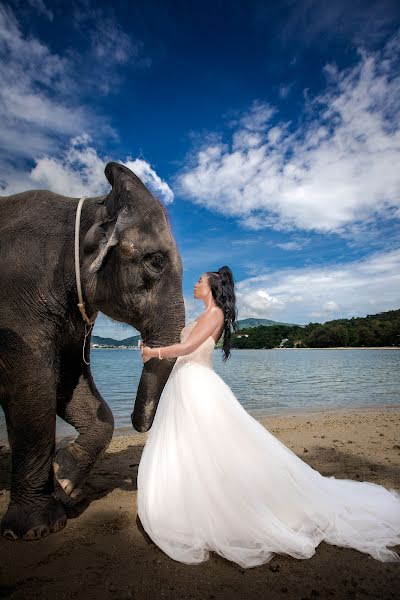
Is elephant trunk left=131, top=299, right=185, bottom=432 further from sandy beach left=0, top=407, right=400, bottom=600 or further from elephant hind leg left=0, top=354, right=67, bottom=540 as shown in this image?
sandy beach left=0, top=407, right=400, bottom=600

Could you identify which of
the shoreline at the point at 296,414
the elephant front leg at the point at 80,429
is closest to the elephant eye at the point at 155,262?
the elephant front leg at the point at 80,429

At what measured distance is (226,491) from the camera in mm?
3262

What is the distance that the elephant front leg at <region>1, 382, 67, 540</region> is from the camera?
3463 mm

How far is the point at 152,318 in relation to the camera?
372 cm

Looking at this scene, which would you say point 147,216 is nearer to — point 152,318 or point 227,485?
point 152,318

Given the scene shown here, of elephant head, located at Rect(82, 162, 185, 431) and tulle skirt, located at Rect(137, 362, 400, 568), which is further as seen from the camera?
elephant head, located at Rect(82, 162, 185, 431)

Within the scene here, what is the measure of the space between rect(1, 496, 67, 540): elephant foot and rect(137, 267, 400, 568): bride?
78 centimetres

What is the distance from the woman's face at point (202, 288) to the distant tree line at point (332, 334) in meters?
66.0

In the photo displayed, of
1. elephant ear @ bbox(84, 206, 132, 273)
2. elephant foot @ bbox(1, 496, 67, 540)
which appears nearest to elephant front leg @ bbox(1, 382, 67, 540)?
elephant foot @ bbox(1, 496, 67, 540)

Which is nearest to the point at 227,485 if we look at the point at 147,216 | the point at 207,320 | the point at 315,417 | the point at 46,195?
the point at 207,320

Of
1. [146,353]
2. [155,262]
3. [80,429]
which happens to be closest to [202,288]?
[155,262]

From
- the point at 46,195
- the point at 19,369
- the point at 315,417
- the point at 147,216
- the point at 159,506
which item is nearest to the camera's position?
the point at 159,506

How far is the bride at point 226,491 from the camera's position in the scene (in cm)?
305

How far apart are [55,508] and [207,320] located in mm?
2103
